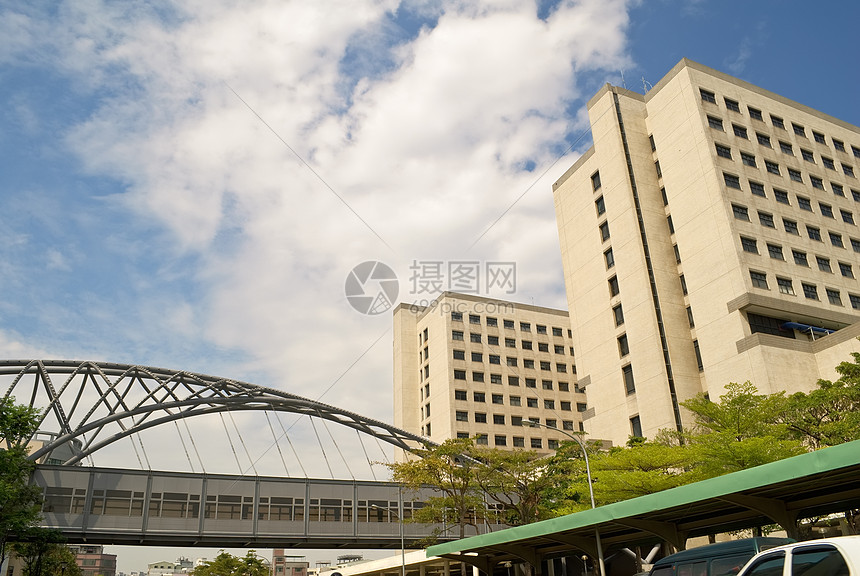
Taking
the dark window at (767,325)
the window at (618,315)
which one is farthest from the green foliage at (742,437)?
the window at (618,315)

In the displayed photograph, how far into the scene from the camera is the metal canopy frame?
1437 centimetres

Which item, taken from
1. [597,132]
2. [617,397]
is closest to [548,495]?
[617,397]

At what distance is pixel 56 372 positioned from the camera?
57.3 m

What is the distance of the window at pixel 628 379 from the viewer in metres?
61.4

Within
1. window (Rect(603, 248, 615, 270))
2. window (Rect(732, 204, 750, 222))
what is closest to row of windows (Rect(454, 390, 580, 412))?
window (Rect(603, 248, 615, 270))

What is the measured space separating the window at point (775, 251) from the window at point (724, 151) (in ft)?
28.8

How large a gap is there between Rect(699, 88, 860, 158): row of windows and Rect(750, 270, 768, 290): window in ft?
58.3

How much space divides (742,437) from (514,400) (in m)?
69.4

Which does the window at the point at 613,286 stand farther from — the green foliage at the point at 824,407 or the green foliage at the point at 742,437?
the green foliage at the point at 824,407

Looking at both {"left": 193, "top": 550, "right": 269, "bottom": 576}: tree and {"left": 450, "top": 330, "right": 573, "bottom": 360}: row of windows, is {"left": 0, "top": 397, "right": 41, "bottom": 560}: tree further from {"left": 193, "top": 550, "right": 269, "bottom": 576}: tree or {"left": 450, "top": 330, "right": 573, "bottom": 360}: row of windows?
{"left": 450, "top": 330, "right": 573, "bottom": 360}: row of windows

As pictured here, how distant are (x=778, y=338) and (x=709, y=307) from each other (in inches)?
249

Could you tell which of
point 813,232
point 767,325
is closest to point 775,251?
point 813,232

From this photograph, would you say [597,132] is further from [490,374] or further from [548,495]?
[490,374]

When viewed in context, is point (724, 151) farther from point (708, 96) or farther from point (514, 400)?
point (514, 400)
